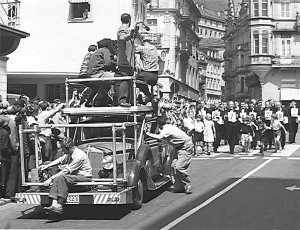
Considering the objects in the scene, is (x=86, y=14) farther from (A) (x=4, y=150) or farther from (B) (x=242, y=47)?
(B) (x=242, y=47)

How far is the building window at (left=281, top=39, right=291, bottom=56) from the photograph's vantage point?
62.6m

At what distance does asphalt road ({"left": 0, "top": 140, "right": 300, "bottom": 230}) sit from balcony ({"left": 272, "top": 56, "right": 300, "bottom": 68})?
159 feet

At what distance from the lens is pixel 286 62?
6169 cm

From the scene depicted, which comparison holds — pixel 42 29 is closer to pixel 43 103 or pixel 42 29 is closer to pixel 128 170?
pixel 43 103

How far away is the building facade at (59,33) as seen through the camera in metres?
29.6

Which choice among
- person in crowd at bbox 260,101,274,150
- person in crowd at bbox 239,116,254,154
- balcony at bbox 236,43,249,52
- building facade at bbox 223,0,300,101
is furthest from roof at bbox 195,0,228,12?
person in crowd at bbox 239,116,254,154

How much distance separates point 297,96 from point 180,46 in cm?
1402

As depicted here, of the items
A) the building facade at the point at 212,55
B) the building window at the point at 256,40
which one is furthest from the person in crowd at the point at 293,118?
the building facade at the point at 212,55

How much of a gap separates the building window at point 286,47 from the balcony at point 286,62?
2.56ft

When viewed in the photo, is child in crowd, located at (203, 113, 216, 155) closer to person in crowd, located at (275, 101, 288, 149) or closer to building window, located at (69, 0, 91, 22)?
person in crowd, located at (275, 101, 288, 149)

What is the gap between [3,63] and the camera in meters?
19.3

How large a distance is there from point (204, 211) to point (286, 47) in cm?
5556

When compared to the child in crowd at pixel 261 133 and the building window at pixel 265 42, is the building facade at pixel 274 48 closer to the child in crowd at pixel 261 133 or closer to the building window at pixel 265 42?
the building window at pixel 265 42

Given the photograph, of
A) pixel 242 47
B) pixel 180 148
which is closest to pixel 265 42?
pixel 242 47
